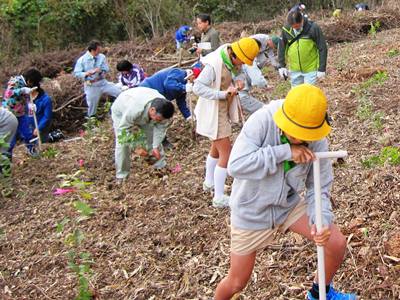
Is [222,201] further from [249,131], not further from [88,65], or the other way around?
[88,65]

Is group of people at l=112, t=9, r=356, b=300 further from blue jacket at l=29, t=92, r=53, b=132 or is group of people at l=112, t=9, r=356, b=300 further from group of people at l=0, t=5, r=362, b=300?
blue jacket at l=29, t=92, r=53, b=132

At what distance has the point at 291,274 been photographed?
373cm

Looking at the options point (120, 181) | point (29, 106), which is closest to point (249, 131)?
point (120, 181)

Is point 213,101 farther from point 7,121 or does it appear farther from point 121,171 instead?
point 7,121

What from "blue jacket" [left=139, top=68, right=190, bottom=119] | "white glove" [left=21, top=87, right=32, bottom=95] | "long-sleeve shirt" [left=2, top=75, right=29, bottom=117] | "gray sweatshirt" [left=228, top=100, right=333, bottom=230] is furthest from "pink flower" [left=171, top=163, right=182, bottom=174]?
"gray sweatshirt" [left=228, top=100, right=333, bottom=230]

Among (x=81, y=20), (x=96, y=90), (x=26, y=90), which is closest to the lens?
(x=26, y=90)

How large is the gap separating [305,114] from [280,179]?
433 millimetres

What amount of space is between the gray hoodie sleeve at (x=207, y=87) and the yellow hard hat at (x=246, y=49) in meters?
0.35

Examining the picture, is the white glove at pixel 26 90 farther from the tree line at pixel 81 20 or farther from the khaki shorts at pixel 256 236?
the tree line at pixel 81 20

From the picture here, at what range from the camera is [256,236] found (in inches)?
113

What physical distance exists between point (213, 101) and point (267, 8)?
19271 mm

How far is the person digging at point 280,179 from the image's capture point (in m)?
2.50

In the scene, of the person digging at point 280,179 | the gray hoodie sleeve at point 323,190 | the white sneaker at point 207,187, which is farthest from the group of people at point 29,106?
the gray hoodie sleeve at point 323,190

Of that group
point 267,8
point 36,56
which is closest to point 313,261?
point 36,56
